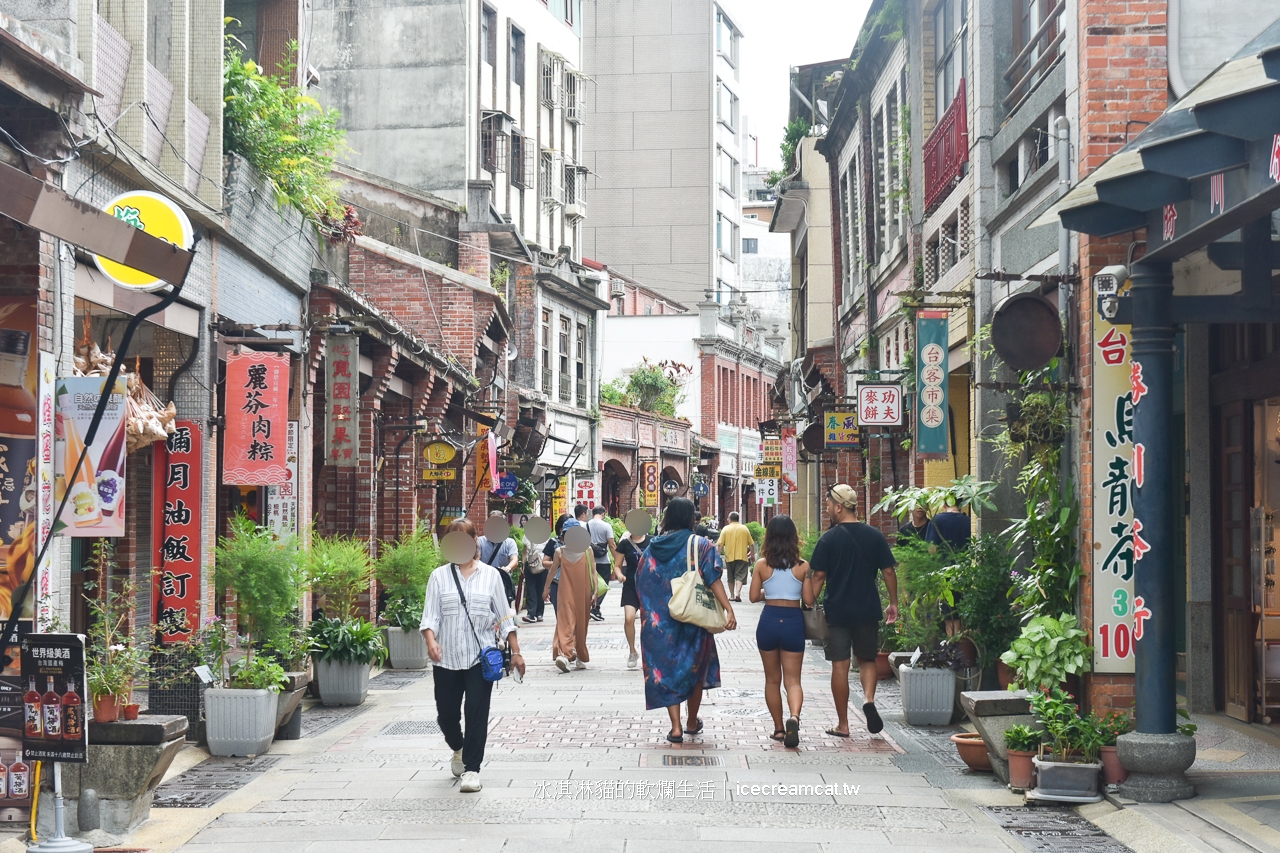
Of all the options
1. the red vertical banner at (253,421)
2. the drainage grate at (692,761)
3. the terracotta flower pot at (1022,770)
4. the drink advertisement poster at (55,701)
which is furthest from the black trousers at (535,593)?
the drink advertisement poster at (55,701)

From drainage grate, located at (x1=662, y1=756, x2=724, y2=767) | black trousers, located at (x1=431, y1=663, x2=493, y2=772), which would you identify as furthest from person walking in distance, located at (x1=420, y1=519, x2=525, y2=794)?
drainage grate, located at (x1=662, y1=756, x2=724, y2=767)

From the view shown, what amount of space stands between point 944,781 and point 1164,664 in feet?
5.73

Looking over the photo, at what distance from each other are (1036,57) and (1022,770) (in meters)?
6.91

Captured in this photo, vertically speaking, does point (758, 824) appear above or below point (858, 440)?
below

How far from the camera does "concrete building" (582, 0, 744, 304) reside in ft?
195

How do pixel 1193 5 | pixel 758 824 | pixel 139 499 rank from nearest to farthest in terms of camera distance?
pixel 758 824, pixel 1193 5, pixel 139 499

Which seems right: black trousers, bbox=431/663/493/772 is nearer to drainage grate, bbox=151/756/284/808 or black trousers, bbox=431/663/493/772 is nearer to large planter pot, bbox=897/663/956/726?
drainage grate, bbox=151/756/284/808

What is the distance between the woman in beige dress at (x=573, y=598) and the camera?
1605 cm

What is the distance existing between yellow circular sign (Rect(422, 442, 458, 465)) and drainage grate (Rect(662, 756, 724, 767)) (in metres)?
11.4

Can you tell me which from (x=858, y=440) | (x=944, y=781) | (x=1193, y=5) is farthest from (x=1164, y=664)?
(x=858, y=440)

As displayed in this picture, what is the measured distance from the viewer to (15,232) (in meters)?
8.26

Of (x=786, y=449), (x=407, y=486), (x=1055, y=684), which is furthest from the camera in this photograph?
(x=786, y=449)

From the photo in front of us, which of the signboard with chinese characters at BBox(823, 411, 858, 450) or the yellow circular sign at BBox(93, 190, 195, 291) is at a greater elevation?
the yellow circular sign at BBox(93, 190, 195, 291)

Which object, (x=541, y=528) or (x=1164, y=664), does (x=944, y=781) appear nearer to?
(x=1164, y=664)
